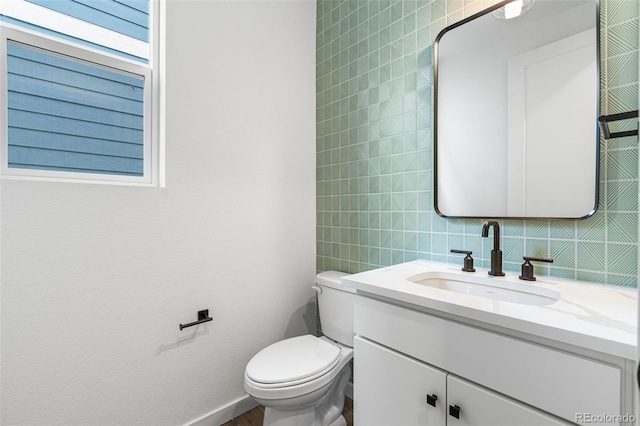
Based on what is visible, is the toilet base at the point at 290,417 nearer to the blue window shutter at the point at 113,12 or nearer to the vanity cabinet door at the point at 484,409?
the vanity cabinet door at the point at 484,409

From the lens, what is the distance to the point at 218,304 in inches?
60.4

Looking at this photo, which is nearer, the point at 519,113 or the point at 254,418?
the point at 519,113

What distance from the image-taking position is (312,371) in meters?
1.26

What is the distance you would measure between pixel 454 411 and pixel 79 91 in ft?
5.88

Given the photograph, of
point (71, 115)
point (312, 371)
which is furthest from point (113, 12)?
point (312, 371)

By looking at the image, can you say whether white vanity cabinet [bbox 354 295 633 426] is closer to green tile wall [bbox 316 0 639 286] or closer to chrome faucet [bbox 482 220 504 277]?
chrome faucet [bbox 482 220 504 277]

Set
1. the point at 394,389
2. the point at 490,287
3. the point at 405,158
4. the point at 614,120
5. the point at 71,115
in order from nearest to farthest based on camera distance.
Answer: the point at 614,120
the point at 394,389
the point at 490,287
the point at 71,115
the point at 405,158

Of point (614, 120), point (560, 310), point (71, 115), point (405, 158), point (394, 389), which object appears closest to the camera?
point (560, 310)

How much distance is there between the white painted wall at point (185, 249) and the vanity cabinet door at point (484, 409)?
1.12 metres

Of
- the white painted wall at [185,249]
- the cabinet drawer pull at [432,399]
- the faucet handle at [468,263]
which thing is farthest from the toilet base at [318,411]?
the faucet handle at [468,263]

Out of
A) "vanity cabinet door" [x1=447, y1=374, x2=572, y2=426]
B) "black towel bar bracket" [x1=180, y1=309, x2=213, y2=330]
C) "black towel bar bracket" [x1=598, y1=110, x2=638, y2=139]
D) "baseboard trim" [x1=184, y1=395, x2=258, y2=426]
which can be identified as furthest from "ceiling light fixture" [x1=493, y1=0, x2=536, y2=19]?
"baseboard trim" [x1=184, y1=395, x2=258, y2=426]

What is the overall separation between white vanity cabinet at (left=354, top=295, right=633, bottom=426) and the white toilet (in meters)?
0.23

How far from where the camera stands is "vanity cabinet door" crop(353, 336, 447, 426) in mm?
874

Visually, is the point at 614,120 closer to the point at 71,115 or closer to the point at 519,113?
the point at 519,113
